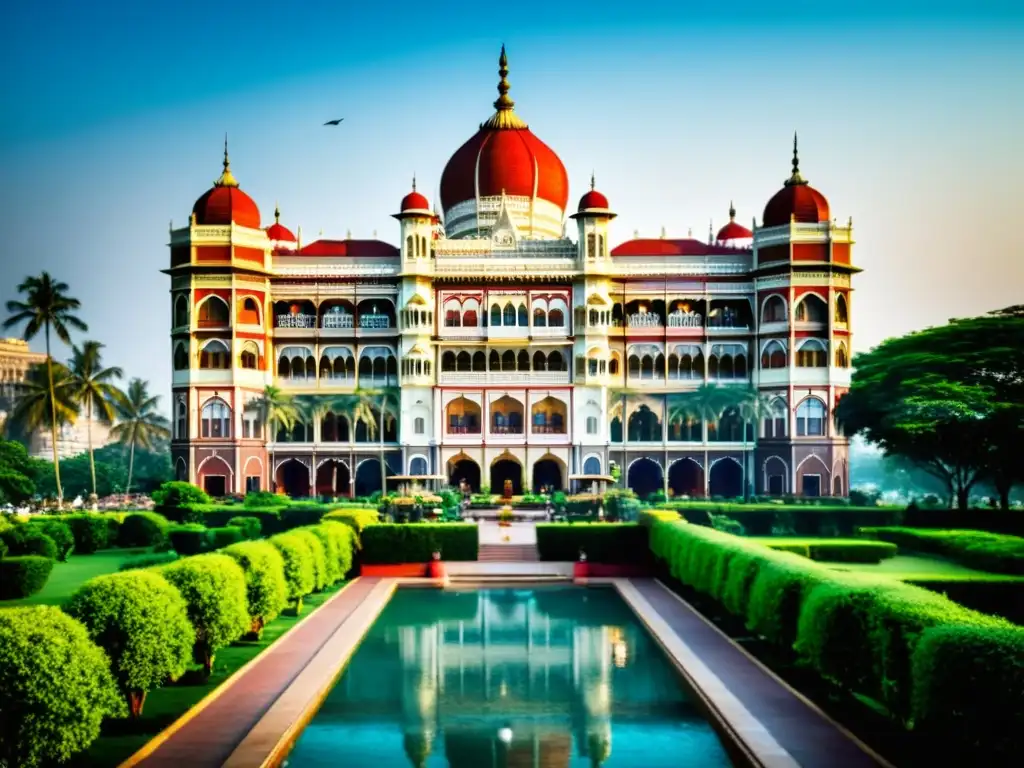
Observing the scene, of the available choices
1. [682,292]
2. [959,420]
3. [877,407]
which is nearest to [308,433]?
[682,292]

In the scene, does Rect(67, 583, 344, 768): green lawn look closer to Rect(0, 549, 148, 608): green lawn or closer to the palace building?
Rect(0, 549, 148, 608): green lawn

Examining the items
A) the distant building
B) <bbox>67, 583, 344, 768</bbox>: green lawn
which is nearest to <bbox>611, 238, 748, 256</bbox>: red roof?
<bbox>67, 583, 344, 768</bbox>: green lawn

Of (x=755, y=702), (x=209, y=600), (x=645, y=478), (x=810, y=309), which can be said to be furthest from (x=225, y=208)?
(x=755, y=702)

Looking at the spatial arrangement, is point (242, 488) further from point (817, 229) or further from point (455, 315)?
point (817, 229)

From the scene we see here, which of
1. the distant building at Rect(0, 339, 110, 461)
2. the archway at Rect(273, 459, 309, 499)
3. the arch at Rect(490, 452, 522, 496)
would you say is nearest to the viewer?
the arch at Rect(490, 452, 522, 496)

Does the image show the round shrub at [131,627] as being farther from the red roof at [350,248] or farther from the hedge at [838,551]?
the red roof at [350,248]

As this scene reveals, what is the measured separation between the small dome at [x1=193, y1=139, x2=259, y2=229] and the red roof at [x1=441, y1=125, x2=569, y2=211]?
1233 centimetres

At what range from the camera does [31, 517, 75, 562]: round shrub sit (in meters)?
38.3

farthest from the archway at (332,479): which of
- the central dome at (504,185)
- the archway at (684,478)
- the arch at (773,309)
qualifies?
the arch at (773,309)

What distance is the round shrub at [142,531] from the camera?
4528cm

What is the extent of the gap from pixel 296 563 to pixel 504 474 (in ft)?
126

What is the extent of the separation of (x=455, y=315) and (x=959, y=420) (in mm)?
30269

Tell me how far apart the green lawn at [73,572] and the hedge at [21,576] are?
0.24 metres

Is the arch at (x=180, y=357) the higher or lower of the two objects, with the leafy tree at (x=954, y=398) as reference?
higher
